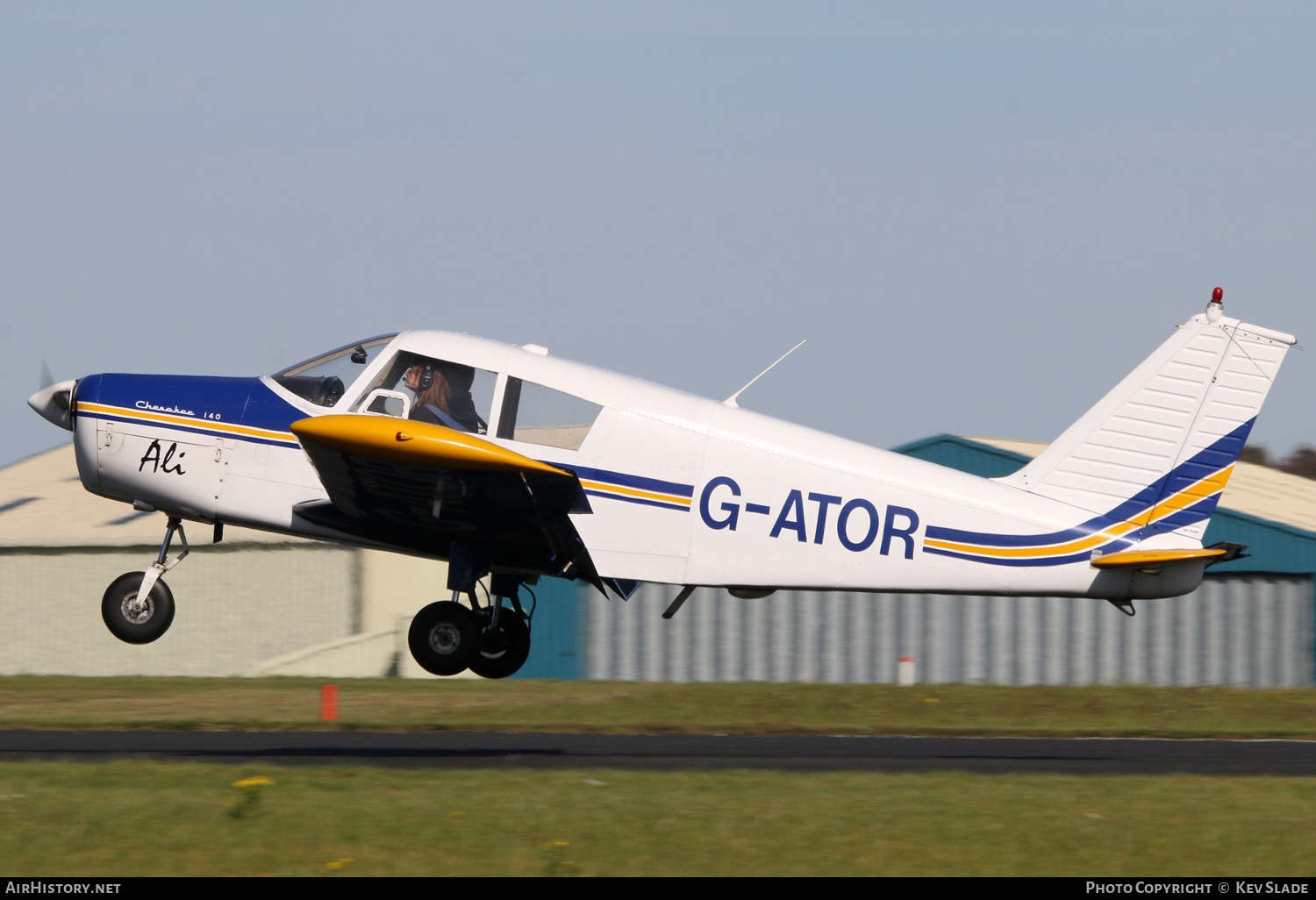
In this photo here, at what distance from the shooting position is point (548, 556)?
35.6 ft

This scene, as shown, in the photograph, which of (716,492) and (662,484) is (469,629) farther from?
(716,492)

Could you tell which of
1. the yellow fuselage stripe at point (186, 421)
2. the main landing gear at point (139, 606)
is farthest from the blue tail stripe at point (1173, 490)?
the main landing gear at point (139, 606)

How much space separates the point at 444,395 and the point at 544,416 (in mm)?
721

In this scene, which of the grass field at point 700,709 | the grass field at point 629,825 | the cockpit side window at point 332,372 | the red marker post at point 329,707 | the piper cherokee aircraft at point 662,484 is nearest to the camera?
the grass field at point 629,825

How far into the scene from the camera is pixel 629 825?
956 cm

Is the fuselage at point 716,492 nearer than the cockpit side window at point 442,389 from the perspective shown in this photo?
No

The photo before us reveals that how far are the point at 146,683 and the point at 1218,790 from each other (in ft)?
60.7

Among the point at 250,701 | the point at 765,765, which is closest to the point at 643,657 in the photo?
the point at 250,701

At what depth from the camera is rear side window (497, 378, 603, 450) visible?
10.1 metres

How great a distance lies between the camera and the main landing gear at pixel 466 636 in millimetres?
10445

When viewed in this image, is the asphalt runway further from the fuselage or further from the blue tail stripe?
the blue tail stripe

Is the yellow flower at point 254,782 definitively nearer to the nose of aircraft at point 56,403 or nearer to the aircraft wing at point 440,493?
the aircraft wing at point 440,493

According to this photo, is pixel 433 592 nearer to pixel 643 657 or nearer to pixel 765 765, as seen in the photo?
pixel 643 657

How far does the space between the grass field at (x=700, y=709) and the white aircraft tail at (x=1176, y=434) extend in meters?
7.66
